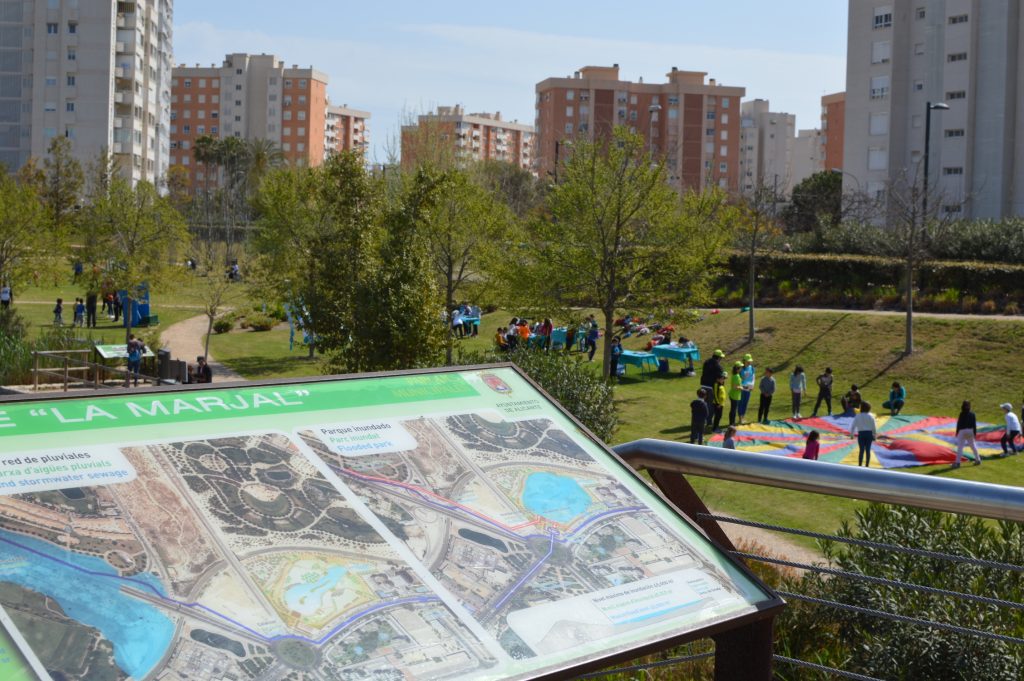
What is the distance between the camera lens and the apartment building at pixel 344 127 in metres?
158

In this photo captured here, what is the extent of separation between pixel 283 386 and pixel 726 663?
147cm

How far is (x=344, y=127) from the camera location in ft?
536

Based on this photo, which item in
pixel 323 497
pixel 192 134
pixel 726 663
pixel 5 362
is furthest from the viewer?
pixel 192 134

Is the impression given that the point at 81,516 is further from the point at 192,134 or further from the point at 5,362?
the point at 192,134

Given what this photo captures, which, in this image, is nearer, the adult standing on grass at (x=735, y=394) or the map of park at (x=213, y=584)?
the map of park at (x=213, y=584)

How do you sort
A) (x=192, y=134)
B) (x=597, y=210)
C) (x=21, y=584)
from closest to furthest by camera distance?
(x=21, y=584) → (x=597, y=210) → (x=192, y=134)

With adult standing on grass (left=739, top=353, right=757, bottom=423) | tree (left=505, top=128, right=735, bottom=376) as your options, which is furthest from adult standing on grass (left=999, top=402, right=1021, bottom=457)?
tree (left=505, top=128, right=735, bottom=376)

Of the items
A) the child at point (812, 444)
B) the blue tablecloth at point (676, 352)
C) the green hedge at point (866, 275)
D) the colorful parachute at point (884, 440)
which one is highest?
the green hedge at point (866, 275)

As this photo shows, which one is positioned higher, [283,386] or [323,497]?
[283,386]

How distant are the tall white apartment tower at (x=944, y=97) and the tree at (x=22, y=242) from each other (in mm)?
41314

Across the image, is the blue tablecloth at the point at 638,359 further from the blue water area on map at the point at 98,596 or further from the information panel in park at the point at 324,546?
the blue water area on map at the point at 98,596

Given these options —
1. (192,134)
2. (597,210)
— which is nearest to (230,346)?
(597,210)

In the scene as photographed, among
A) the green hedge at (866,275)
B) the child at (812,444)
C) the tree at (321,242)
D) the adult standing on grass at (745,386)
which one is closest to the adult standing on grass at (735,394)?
the adult standing on grass at (745,386)

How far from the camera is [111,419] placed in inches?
109
